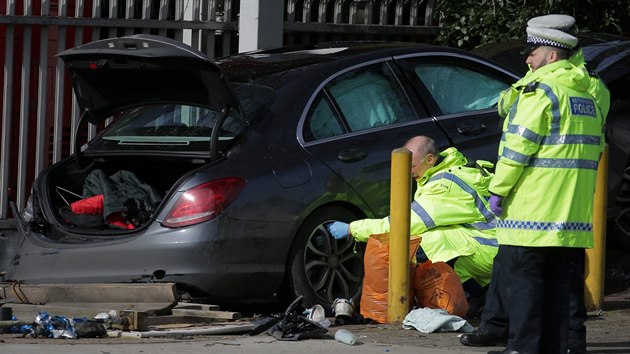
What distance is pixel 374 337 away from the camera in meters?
7.18

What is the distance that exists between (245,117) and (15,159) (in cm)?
356

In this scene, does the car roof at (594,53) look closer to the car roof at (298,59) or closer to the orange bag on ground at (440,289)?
the car roof at (298,59)

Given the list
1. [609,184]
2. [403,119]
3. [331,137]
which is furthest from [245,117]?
[609,184]

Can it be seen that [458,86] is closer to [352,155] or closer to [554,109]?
[352,155]

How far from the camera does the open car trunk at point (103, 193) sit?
26.1 feet

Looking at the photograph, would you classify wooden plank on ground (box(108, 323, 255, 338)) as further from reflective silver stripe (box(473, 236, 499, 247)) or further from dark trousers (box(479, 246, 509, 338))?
reflective silver stripe (box(473, 236, 499, 247))

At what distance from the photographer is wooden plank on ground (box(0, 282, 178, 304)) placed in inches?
288

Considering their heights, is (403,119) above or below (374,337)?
above

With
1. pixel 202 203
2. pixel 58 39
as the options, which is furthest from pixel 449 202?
pixel 58 39

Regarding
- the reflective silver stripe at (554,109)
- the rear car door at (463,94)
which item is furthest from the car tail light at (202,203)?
the reflective silver stripe at (554,109)

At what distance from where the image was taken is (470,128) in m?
8.64

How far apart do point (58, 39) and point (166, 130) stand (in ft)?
9.04

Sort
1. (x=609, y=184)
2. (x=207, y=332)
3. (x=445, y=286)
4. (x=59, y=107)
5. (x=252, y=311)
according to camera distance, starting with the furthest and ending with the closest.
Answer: (x=59, y=107) → (x=609, y=184) → (x=252, y=311) → (x=445, y=286) → (x=207, y=332)

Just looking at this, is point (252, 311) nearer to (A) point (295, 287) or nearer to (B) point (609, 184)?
(A) point (295, 287)
